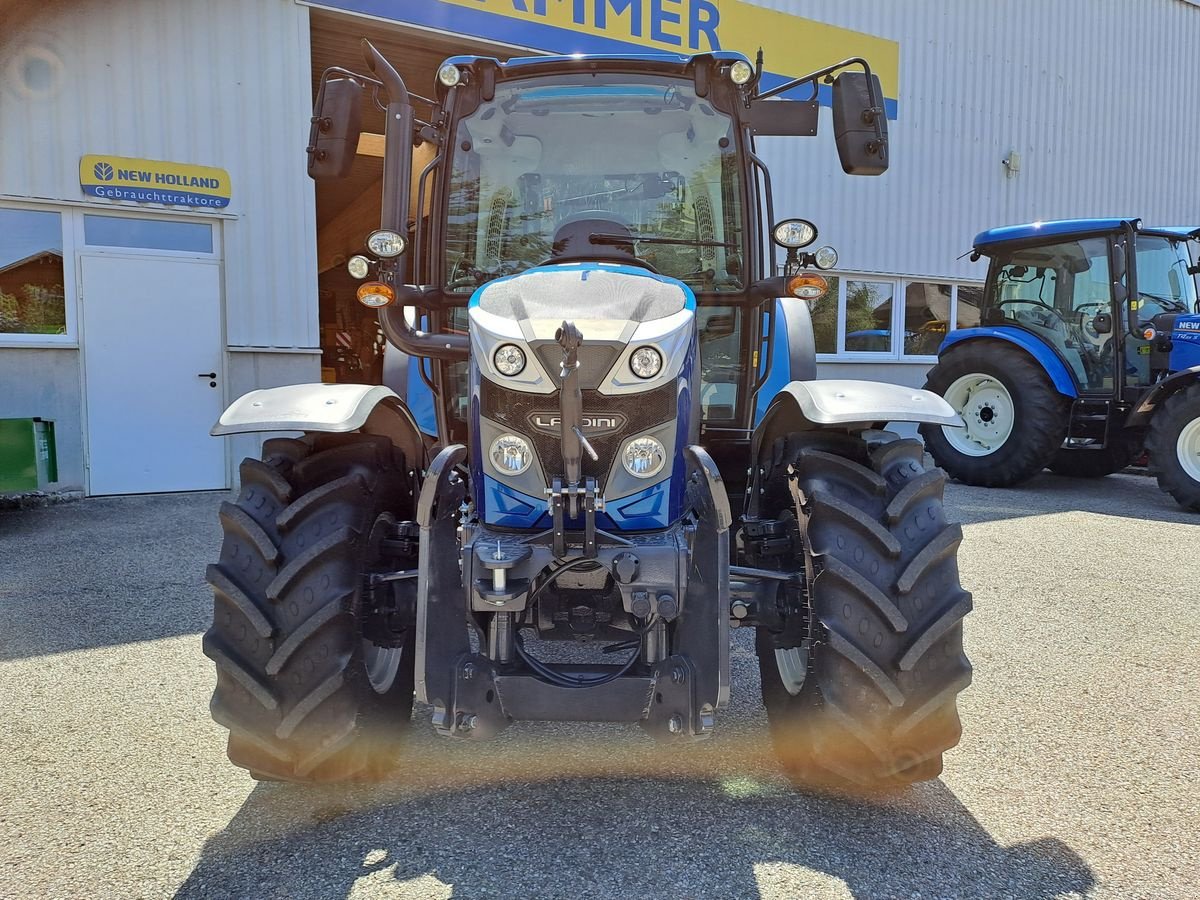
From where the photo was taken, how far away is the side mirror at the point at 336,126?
2750mm

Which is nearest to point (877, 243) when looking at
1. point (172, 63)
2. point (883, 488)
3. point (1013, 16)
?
point (1013, 16)

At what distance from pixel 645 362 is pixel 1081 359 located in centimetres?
714

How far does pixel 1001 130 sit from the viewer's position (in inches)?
507

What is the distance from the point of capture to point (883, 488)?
2371mm

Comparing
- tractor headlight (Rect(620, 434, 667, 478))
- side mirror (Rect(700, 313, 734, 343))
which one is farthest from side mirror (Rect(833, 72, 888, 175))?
tractor headlight (Rect(620, 434, 667, 478))

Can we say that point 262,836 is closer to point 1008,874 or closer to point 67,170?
point 1008,874

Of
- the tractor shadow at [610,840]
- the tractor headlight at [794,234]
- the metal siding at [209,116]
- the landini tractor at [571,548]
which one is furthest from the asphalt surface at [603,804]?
the metal siding at [209,116]

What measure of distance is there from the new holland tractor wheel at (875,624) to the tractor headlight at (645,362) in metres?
0.58

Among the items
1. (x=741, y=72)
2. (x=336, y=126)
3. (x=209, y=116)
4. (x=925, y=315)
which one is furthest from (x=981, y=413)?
(x=209, y=116)

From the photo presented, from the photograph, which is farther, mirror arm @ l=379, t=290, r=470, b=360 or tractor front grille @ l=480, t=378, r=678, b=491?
mirror arm @ l=379, t=290, r=470, b=360

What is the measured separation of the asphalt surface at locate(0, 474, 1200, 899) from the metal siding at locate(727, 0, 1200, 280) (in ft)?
29.0

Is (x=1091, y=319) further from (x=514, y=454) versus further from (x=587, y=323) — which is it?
(x=514, y=454)

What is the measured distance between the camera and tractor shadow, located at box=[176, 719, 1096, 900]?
2023mm

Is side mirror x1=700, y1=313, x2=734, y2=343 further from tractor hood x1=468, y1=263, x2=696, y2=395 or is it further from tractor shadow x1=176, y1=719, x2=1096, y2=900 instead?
tractor shadow x1=176, y1=719, x2=1096, y2=900
